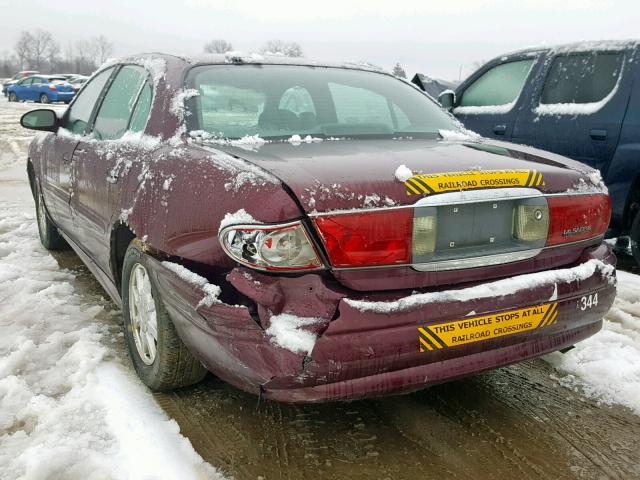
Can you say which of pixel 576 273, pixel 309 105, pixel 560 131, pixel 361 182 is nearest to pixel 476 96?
pixel 560 131

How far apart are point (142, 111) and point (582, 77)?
3.75 meters

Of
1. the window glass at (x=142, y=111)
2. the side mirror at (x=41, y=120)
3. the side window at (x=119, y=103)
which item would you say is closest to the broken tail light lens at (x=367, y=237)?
the window glass at (x=142, y=111)

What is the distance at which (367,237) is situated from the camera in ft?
6.43

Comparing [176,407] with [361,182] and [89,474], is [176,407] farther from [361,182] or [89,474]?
[361,182]

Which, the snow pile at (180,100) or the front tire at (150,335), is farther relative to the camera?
the snow pile at (180,100)

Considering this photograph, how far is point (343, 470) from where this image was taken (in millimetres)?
2188

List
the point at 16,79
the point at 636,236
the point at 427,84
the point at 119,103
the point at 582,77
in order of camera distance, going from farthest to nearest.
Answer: the point at 16,79 → the point at 427,84 → the point at 582,77 → the point at 636,236 → the point at 119,103

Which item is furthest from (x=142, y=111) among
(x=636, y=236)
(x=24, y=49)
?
(x=24, y=49)

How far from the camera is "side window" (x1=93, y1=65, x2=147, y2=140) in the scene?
3189 millimetres

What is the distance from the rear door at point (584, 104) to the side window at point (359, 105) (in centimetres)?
240

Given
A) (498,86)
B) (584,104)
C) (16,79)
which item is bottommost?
(16,79)

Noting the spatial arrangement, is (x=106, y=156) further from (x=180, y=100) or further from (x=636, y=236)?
(x=636, y=236)

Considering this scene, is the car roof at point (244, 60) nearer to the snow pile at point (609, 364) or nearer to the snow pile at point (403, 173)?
the snow pile at point (403, 173)

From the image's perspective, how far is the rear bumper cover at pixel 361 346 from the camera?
6.16ft
